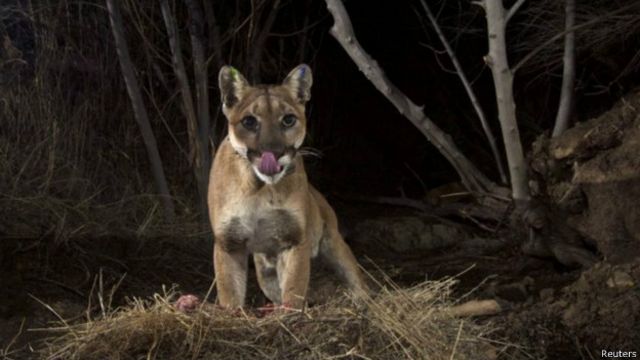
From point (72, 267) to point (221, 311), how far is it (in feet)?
10.5

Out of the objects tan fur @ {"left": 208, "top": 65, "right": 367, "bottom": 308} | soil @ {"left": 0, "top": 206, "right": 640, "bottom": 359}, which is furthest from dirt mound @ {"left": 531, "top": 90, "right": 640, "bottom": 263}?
tan fur @ {"left": 208, "top": 65, "right": 367, "bottom": 308}

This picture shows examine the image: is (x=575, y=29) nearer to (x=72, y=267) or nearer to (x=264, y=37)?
(x=264, y=37)

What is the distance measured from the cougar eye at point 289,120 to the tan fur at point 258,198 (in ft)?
0.07

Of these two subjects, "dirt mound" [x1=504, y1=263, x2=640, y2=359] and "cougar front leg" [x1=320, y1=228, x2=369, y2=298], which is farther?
"cougar front leg" [x1=320, y1=228, x2=369, y2=298]

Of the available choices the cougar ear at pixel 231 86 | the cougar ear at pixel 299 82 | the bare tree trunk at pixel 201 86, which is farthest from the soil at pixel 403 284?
the cougar ear at pixel 299 82

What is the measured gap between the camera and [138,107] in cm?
909

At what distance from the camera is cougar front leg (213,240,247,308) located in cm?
648

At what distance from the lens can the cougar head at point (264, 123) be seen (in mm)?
6082

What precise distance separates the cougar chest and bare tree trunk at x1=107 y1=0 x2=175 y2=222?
2.99 meters

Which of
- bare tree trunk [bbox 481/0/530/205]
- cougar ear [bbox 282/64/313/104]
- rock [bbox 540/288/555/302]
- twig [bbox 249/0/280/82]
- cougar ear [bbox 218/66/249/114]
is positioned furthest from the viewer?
twig [bbox 249/0/280/82]

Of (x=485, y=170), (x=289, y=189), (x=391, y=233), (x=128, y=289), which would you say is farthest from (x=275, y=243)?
(x=485, y=170)

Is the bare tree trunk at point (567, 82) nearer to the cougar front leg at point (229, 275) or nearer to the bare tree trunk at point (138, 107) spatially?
the cougar front leg at point (229, 275)

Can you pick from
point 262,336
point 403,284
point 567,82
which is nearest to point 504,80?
point 567,82

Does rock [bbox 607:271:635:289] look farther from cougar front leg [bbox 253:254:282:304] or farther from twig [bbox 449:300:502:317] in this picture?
cougar front leg [bbox 253:254:282:304]
